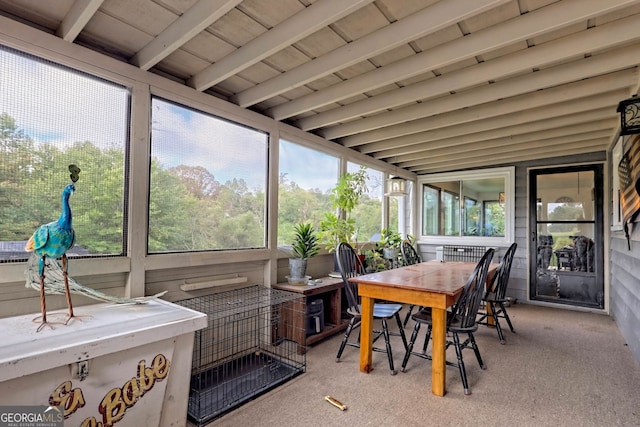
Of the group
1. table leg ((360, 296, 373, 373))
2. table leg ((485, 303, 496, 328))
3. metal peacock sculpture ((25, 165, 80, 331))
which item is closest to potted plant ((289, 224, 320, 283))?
table leg ((360, 296, 373, 373))

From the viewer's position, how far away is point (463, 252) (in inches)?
222

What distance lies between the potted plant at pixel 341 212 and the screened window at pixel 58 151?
205cm

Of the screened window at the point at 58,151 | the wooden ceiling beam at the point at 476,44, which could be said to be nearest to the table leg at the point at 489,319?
the wooden ceiling beam at the point at 476,44

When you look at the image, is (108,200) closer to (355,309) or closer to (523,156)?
(355,309)

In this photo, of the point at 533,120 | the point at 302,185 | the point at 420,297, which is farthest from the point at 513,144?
the point at 420,297

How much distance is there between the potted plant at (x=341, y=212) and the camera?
12.3 feet

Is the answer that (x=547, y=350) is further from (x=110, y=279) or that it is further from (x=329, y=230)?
(x=110, y=279)

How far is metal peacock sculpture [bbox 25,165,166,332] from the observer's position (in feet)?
5.25

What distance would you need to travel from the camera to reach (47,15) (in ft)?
6.13

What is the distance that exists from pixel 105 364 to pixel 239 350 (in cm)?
157

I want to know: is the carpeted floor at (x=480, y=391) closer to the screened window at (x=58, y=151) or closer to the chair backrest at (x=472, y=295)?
the chair backrest at (x=472, y=295)

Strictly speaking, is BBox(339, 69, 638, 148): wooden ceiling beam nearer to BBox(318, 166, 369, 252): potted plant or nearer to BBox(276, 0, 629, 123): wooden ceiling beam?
BBox(318, 166, 369, 252): potted plant

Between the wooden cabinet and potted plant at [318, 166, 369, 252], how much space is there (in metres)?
0.48

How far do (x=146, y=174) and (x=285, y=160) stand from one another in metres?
1.55
